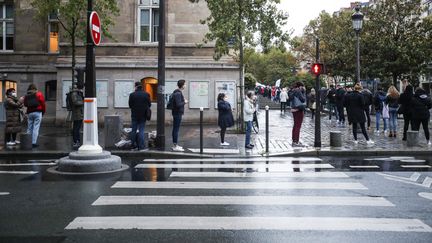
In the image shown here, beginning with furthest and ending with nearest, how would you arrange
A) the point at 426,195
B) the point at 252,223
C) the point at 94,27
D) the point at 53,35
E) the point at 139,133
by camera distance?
the point at 53,35
the point at 139,133
the point at 94,27
the point at 426,195
the point at 252,223

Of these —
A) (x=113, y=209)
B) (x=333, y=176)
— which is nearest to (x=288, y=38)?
(x=333, y=176)

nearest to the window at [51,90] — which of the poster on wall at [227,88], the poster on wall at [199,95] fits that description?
the poster on wall at [199,95]

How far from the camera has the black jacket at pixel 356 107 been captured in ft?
46.4

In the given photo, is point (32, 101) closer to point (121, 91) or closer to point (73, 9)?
point (73, 9)

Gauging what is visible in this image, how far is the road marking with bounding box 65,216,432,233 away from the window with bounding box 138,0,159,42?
17606 millimetres

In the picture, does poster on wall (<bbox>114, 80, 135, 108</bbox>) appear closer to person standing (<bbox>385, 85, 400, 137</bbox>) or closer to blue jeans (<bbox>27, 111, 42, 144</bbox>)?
blue jeans (<bbox>27, 111, 42, 144</bbox>)

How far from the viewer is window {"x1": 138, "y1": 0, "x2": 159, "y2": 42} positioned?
22.7 m

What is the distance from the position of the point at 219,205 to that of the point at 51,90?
66.2 ft

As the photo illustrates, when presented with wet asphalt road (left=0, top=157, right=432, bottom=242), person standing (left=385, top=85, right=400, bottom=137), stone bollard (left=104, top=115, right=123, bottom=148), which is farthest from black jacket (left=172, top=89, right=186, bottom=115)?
person standing (left=385, top=85, right=400, bottom=137)

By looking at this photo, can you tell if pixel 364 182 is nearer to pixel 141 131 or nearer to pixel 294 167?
pixel 294 167

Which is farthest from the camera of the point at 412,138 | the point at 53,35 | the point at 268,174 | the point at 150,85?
the point at 53,35

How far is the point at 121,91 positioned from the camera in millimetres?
22219

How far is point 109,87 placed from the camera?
877 inches

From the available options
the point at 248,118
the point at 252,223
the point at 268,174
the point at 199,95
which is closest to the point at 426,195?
the point at 268,174
